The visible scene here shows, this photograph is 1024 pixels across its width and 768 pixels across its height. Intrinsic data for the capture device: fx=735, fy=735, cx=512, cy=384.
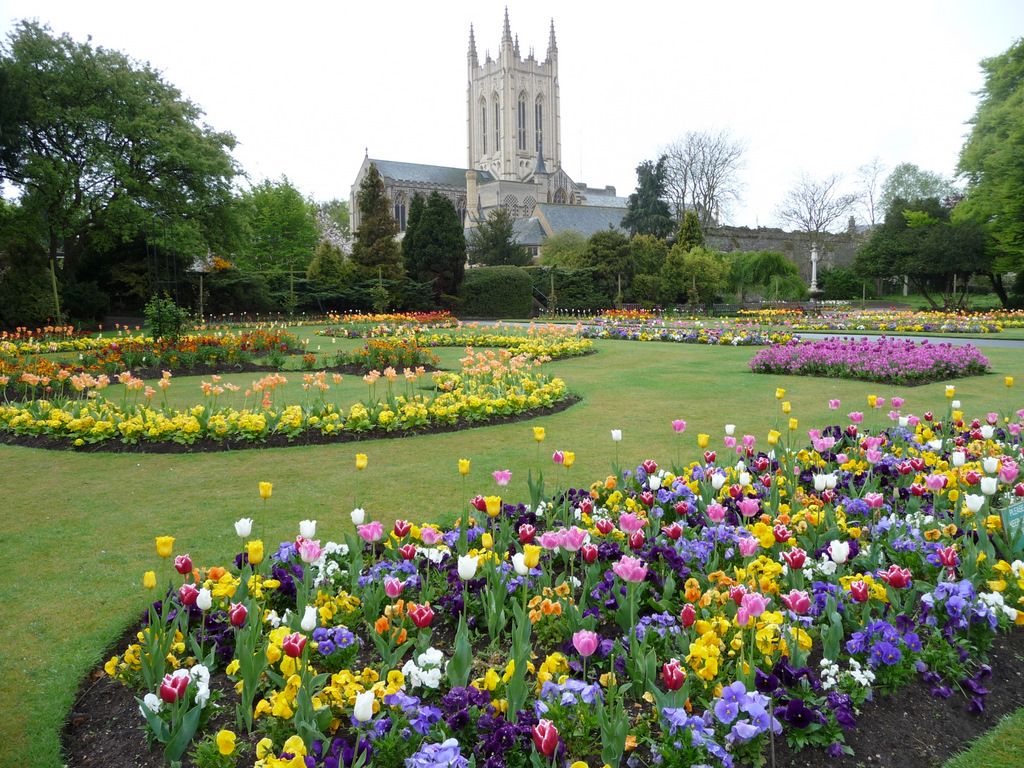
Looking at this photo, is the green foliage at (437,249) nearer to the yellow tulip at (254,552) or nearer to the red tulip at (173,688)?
the yellow tulip at (254,552)

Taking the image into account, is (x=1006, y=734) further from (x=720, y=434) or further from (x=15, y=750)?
(x=720, y=434)

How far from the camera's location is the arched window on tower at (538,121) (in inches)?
3561

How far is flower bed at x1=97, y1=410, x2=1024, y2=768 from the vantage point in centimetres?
202

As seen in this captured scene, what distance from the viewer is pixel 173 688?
1908 mm

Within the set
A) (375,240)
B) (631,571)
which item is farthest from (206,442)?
(375,240)

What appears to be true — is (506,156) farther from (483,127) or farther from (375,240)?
(375,240)

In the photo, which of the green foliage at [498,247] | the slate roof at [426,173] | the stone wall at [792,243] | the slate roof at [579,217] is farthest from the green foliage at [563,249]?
the slate roof at [426,173]

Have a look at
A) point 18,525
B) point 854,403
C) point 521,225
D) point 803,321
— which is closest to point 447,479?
point 18,525

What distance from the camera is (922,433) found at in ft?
15.9

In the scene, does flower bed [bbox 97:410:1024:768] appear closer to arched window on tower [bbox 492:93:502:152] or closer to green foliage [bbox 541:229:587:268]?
green foliage [bbox 541:229:587:268]

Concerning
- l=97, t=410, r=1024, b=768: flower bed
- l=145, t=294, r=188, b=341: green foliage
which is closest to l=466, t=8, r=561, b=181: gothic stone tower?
l=145, t=294, r=188, b=341: green foliage

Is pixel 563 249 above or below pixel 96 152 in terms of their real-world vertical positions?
below

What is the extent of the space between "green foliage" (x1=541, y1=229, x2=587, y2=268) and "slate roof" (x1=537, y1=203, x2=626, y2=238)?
19.8 meters

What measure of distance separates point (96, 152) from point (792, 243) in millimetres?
42885
